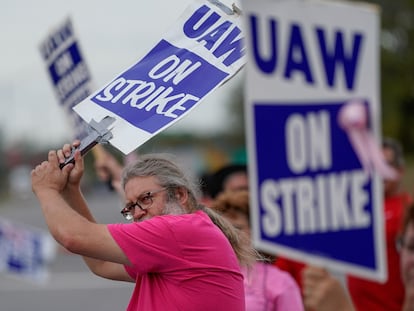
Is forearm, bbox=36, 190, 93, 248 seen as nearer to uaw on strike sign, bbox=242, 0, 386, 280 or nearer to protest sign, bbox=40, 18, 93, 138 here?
uaw on strike sign, bbox=242, 0, 386, 280

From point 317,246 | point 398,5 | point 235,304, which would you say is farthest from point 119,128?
point 398,5

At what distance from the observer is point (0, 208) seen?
170ft

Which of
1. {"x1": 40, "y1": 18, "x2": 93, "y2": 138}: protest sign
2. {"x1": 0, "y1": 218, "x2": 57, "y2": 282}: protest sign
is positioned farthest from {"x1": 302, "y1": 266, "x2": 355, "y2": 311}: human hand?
{"x1": 0, "y1": 218, "x2": 57, "y2": 282}: protest sign

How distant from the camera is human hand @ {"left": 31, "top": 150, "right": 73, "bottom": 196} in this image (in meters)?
4.23

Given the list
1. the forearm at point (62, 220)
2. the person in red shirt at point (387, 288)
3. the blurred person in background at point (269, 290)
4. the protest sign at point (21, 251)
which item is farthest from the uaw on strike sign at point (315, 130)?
the protest sign at point (21, 251)

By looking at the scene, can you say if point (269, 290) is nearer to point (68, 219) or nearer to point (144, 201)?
point (144, 201)

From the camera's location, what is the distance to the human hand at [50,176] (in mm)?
4230

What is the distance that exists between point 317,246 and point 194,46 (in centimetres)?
122

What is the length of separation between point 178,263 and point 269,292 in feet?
3.77

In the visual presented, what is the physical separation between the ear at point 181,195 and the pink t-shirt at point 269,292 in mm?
854

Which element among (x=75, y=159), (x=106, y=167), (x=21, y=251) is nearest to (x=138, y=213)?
(x=75, y=159)

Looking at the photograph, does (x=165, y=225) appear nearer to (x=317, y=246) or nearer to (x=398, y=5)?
(x=317, y=246)

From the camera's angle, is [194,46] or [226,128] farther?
[226,128]

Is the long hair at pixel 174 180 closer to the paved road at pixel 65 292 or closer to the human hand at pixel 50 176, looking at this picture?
the human hand at pixel 50 176
